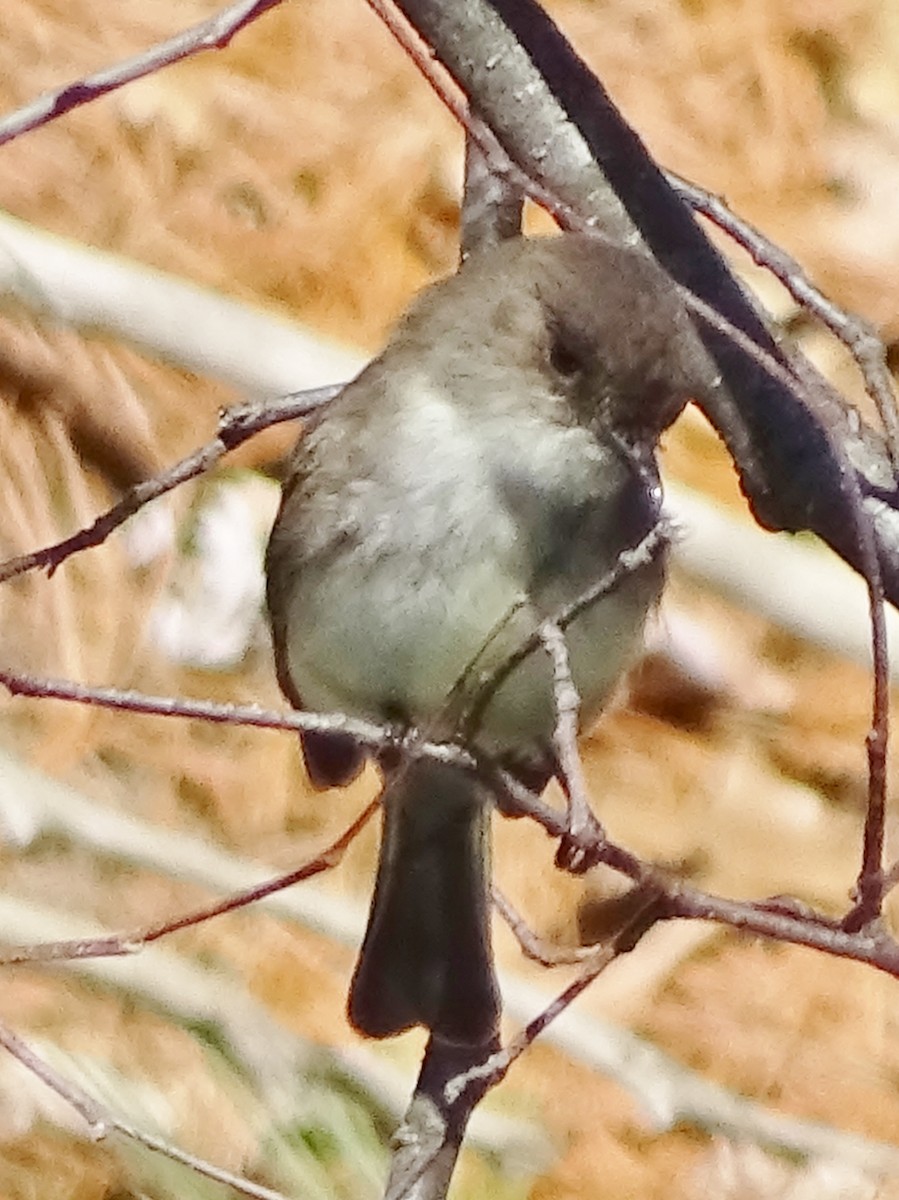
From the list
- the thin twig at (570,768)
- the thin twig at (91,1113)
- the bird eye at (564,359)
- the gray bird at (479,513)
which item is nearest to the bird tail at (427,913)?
the gray bird at (479,513)

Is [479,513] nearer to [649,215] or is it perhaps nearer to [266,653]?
[649,215]

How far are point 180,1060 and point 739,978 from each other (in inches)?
28.9

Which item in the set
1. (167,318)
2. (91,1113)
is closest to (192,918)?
(91,1113)

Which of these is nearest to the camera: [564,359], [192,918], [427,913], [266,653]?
[192,918]

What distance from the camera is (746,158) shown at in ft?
10.7

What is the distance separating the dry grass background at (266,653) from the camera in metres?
2.45

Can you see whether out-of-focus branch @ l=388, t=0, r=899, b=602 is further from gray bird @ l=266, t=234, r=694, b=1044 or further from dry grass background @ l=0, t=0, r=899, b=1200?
dry grass background @ l=0, t=0, r=899, b=1200

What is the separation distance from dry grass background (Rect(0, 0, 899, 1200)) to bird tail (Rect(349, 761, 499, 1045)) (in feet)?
2.39

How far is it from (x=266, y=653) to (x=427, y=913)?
122 centimetres

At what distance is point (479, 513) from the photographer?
4.12 feet

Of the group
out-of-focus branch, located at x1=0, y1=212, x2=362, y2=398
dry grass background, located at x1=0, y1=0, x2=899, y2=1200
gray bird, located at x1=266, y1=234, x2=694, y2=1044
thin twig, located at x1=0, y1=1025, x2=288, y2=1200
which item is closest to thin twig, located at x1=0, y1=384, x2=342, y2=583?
gray bird, located at x1=266, y1=234, x2=694, y2=1044

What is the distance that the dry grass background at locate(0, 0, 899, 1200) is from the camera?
2.45m

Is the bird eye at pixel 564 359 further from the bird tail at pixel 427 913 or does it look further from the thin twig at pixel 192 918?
the thin twig at pixel 192 918

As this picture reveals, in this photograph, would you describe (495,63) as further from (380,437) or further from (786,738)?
(786,738)
